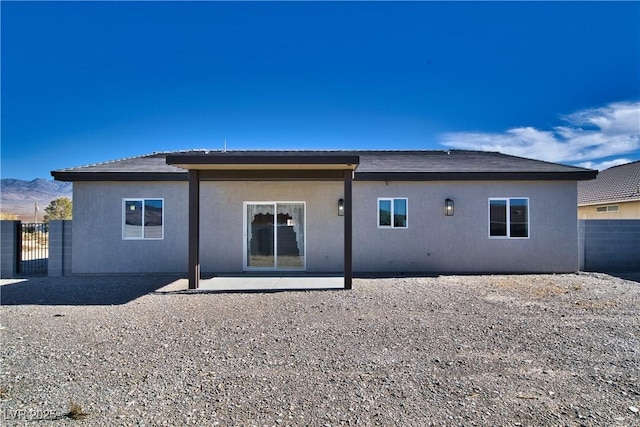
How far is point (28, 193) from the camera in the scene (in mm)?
134500

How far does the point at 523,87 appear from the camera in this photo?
14.9 m

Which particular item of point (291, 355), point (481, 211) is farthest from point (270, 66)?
point (291, 355)

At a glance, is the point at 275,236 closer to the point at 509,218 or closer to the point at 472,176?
the point at 472,176

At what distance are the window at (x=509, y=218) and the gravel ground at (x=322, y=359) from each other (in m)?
3.40

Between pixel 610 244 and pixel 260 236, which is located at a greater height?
pixel 260 236

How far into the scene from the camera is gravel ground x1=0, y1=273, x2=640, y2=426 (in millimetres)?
3166

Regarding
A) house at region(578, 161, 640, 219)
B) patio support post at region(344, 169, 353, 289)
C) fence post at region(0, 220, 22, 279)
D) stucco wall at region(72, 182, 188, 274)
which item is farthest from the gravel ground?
house at region(578, 161, 640, 219)

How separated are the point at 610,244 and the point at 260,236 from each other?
36.1 ft

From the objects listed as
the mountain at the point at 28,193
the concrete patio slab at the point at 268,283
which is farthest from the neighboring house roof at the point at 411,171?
the mountain at the point at 28,193

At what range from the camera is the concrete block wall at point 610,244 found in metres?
11.8

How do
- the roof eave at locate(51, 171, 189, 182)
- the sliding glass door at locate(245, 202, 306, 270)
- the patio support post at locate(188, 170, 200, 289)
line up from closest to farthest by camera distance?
the patio support post at locate(188, 170, 200, 289), the roof eave at locate(51, 171, 189, 182), the sliding glass door at locate(245, 202, 306, 270)

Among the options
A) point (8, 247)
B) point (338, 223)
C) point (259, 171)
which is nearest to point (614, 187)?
point (338, 223)

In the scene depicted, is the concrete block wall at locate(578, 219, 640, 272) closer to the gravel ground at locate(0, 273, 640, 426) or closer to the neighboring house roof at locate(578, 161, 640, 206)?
the gravel ground at locate(0, 273, 640, 426)

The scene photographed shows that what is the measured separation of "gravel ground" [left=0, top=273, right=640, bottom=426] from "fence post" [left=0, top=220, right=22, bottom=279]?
3798 millimetres
